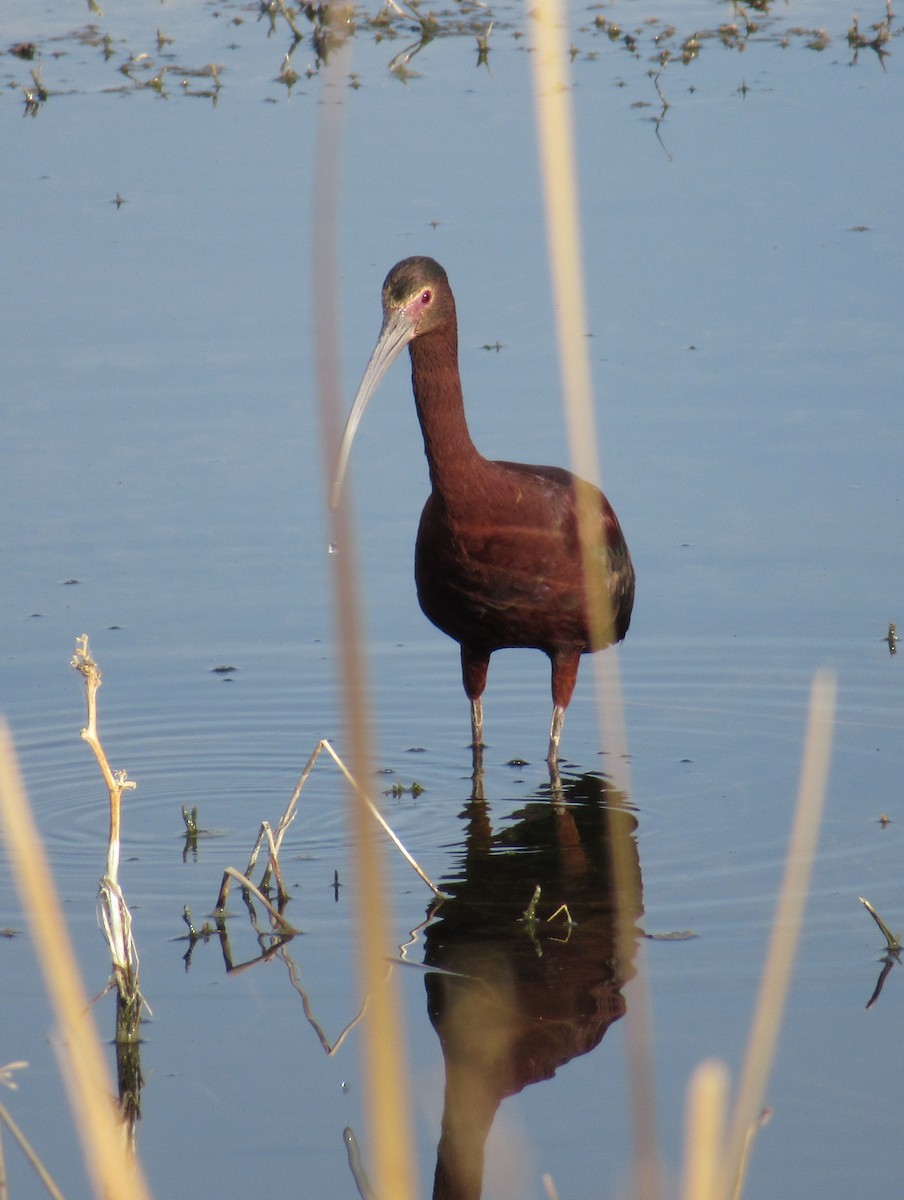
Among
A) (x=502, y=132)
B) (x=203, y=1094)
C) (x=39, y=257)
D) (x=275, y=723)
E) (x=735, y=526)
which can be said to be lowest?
(x=203, y=1094)

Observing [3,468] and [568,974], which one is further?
[3,468]

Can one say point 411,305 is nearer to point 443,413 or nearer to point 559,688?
point 443,413

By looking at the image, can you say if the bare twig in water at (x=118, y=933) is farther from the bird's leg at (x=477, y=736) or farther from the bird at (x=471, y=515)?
the bird's leg at (x=477, y=736)

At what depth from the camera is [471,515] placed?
208 inches

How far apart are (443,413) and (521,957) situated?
1.65m

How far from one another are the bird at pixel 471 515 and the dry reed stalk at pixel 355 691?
13.1 feet

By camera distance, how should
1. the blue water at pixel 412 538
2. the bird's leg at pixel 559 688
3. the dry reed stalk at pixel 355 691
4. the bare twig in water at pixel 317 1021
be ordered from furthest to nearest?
1. the bird's leg at pixel 559 688
2. the bare twig in water at pixel 317 1021
3. the blue water at pixel 412 538
4. the dry reed stalk at pixel 355 691

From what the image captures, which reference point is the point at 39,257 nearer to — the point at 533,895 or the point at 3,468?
the point at 3,468

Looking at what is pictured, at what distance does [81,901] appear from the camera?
482 cm

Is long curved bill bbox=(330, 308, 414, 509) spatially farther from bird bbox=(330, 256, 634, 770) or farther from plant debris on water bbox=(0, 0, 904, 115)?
plant debris on water bbox=(0, 0, 904, 115)

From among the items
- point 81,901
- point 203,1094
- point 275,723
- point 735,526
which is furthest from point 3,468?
point 203,1094

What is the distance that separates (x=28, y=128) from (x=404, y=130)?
8.27ft

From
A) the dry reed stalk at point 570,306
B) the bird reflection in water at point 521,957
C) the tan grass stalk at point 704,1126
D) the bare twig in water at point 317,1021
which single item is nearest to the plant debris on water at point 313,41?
the bird reflection in water at point 521,957

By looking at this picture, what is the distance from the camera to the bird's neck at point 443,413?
5266 mm
